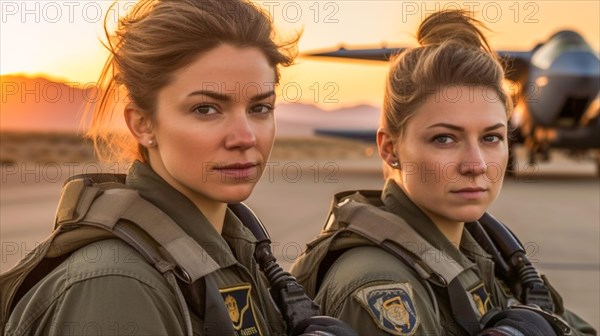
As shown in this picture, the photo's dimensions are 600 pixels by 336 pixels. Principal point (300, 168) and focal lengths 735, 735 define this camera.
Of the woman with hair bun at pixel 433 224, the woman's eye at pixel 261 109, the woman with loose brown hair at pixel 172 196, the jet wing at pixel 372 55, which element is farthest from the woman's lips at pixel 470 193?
the jet wing at pixel 372 55

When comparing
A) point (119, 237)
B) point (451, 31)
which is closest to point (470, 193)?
point (451, 31)

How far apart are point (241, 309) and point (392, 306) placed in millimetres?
565

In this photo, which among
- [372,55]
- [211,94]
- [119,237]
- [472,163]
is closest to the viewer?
[119,237]

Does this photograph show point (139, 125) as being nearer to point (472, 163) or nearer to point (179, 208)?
point (179, 208)

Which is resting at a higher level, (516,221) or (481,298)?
(481,298)

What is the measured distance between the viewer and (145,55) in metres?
2.15

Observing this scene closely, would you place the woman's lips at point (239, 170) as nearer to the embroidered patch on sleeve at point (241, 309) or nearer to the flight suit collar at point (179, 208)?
the flight suit collar at point (179, 208)

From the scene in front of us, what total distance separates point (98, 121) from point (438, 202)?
1306 mm

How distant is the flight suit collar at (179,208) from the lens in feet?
7.15

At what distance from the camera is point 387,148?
3.02 meters

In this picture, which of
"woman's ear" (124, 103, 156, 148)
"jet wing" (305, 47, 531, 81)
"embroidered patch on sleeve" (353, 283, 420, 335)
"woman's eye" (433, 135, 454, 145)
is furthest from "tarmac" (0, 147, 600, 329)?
"jet wing" (305, 47, 531, 81)

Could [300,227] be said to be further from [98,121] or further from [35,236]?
[98,121]

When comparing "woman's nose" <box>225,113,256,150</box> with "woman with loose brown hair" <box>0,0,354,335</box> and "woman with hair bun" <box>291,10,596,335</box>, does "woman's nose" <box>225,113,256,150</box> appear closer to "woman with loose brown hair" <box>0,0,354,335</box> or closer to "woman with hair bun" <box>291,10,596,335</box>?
"woman with loose brown hair" <box>0,0,354,335</box>

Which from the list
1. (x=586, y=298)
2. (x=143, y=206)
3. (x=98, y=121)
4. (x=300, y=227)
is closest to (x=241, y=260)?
(x=143, y=206)
